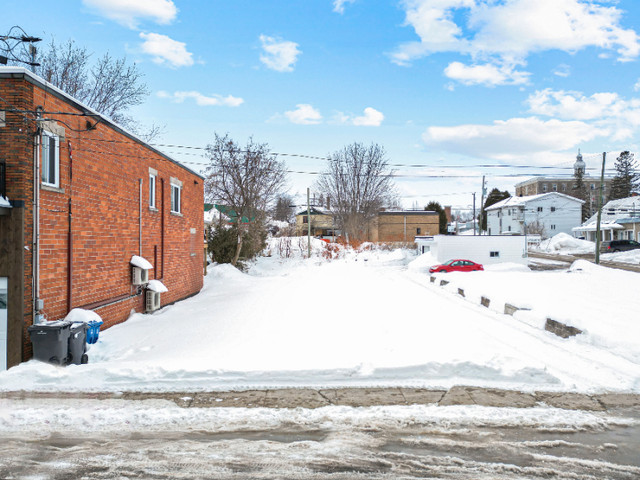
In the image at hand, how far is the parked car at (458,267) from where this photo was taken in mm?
29398

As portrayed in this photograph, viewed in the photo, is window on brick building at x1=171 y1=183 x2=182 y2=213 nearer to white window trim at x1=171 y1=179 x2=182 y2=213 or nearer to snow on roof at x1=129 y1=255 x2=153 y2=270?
white window trim at x1=171 y1=179 x2=182 y2=213

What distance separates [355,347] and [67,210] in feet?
20.8

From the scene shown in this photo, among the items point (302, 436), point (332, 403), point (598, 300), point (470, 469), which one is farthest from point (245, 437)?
point (598, 300)

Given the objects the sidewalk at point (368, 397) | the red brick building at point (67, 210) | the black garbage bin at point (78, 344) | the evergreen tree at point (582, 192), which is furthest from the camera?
the evergreen tree at point (582, 192)

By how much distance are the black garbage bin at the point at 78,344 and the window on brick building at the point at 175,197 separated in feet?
26.6

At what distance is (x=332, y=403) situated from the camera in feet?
20.0

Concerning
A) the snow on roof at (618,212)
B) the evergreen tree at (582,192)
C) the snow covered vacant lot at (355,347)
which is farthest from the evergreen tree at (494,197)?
the snow covered vacant lot at (355,347)

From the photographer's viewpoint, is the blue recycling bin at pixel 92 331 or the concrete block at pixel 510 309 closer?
the blue recycling bin at pixel 92 331

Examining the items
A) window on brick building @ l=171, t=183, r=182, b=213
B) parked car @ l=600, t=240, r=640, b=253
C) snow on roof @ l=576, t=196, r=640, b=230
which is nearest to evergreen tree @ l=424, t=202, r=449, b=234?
snow on roof @ l=576, t=196, r=640, b=230

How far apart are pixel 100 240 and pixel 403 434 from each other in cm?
816

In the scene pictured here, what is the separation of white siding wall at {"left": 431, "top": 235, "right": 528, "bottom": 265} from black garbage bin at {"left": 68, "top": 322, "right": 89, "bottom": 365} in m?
28.0

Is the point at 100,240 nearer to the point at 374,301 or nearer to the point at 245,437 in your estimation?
the point at 245,437

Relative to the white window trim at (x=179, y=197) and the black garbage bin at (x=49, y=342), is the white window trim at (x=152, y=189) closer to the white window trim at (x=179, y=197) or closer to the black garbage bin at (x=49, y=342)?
the white window trim at (x=179, y=197)

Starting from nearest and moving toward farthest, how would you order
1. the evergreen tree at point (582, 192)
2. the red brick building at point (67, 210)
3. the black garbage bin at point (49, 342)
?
Result: 1. the black garbage bin at point (49, 342)
2. the red brick building at point (67, 210)
3. the evergreen tree at point (582, 192)
